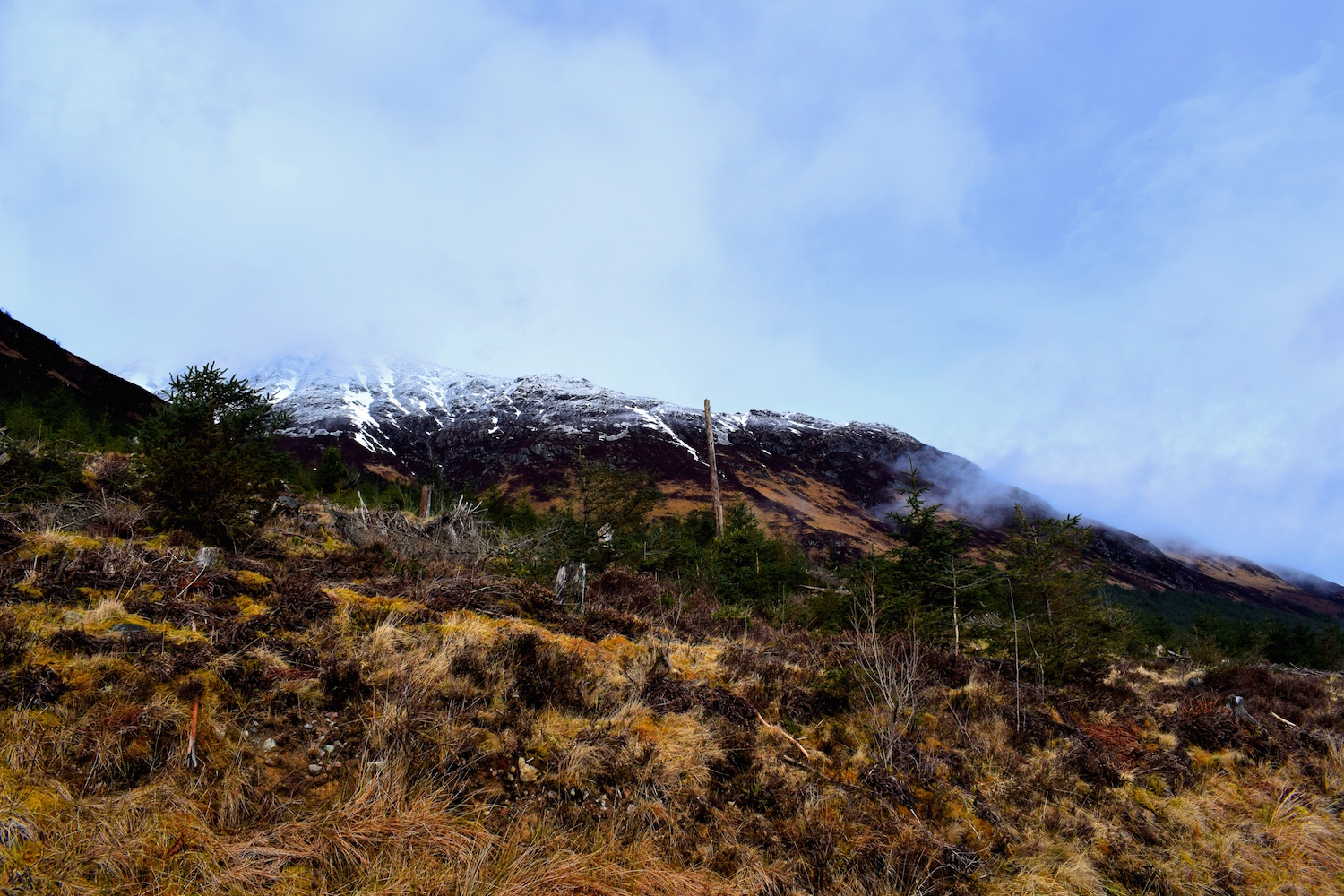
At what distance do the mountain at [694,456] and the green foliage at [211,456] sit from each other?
37.3m

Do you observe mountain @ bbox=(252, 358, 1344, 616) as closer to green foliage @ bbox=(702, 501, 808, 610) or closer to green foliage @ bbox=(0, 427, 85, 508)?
green foliage @ bbox=(702, 501, 808, 610)

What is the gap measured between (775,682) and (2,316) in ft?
178

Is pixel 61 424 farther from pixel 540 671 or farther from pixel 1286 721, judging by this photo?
pixel 1286 721

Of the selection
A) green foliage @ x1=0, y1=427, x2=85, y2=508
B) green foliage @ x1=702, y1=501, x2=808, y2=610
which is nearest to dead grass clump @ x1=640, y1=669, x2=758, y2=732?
green foliage @ x1=702, y1=501, x2=808, y2=610

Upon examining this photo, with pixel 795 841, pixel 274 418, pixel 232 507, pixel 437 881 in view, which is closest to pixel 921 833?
pixel 795 841

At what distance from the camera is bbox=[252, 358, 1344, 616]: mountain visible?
2226 inches

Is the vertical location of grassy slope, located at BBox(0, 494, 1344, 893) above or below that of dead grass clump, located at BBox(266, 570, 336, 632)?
below

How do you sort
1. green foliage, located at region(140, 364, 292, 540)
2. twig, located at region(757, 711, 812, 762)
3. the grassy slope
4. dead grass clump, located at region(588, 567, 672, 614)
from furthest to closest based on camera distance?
dead grass clump, located at region(588, 567, 672, 614) → green foliage, located at region(140, 364, 292, 540) → twig, located at region(757, 711, 812, 762) → the grassy slope

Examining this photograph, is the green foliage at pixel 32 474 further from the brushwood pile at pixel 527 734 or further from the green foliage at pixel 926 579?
the green foliage at pixel 926 579

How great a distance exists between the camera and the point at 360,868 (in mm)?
2652

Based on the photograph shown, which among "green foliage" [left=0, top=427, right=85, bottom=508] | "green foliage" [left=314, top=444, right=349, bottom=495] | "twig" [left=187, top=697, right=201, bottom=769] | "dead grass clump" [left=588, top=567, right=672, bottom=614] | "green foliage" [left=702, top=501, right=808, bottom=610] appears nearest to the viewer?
"twig" [left=187, top=697, right=201, bottom=769]

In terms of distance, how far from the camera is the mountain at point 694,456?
5653cm

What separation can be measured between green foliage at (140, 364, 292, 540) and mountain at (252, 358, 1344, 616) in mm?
37279

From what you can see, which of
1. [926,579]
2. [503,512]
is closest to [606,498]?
[926,579]
